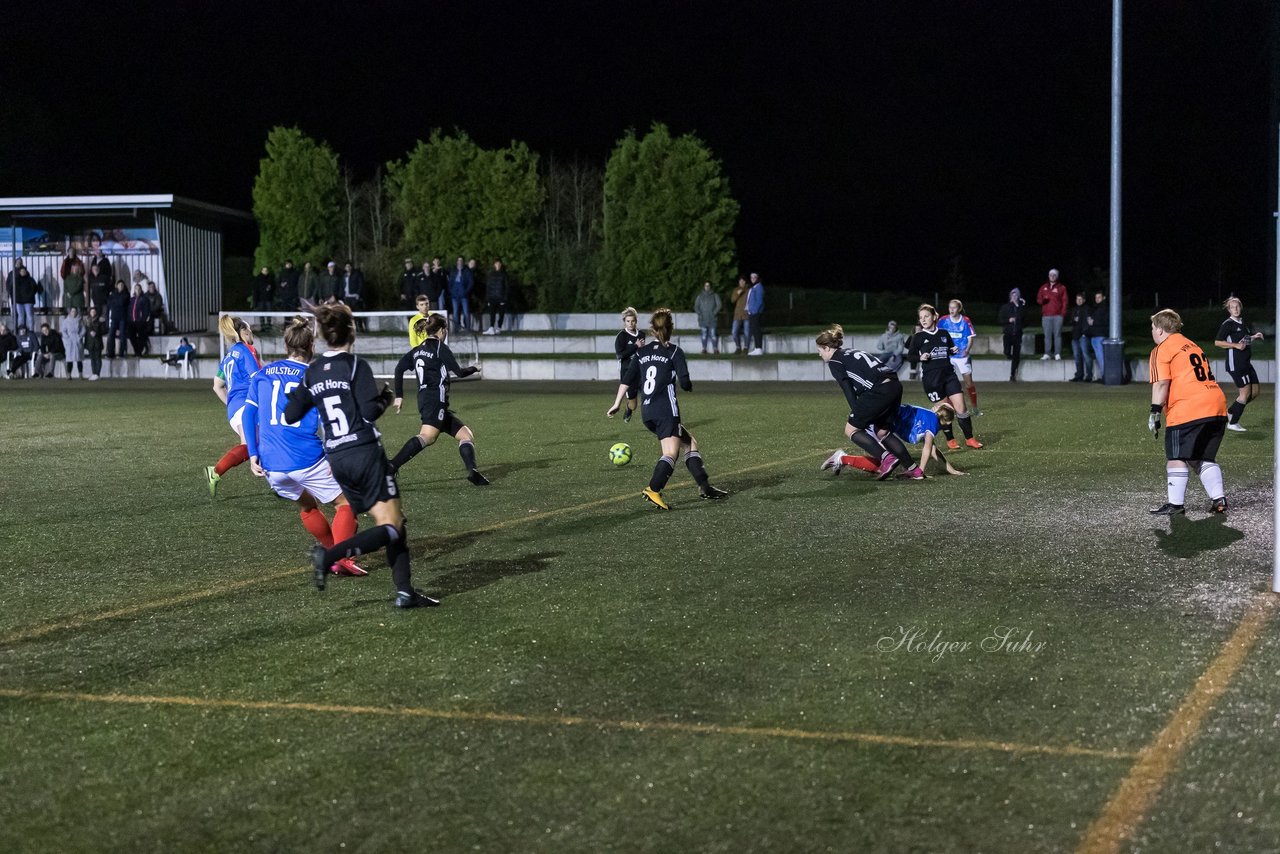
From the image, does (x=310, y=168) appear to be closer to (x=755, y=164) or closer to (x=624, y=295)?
(x=624, y=295)

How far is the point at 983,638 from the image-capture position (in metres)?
6.90

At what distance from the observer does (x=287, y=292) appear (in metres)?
35.2

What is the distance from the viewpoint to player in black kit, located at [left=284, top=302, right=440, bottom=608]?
761cm

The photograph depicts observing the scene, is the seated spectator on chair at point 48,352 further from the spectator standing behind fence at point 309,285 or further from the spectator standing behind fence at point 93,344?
the spectator standing behind fence at point 309,285

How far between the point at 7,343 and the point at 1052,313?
982 inches

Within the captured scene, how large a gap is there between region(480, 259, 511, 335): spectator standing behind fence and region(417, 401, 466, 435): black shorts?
21275 millimetres

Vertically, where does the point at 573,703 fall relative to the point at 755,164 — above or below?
below

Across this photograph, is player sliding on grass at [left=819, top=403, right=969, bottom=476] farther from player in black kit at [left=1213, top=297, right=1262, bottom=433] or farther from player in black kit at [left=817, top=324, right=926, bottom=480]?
player in black kit at [left=1213, top=297, right=1262, bottom=433]

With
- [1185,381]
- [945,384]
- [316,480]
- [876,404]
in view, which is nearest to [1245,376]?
[945,384]

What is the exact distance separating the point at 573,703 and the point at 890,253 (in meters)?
71.5

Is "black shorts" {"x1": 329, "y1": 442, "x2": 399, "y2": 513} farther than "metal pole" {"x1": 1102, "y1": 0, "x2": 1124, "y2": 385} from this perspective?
No

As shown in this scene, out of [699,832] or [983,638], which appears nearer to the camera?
[699,832]

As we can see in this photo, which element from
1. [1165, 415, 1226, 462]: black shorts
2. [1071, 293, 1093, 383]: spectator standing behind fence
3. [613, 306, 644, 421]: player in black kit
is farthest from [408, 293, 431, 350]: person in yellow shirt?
[1071, 293, 1093, 383]: spectator standing behind fence

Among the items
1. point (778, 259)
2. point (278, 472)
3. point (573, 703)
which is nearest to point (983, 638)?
point (573, 703)
